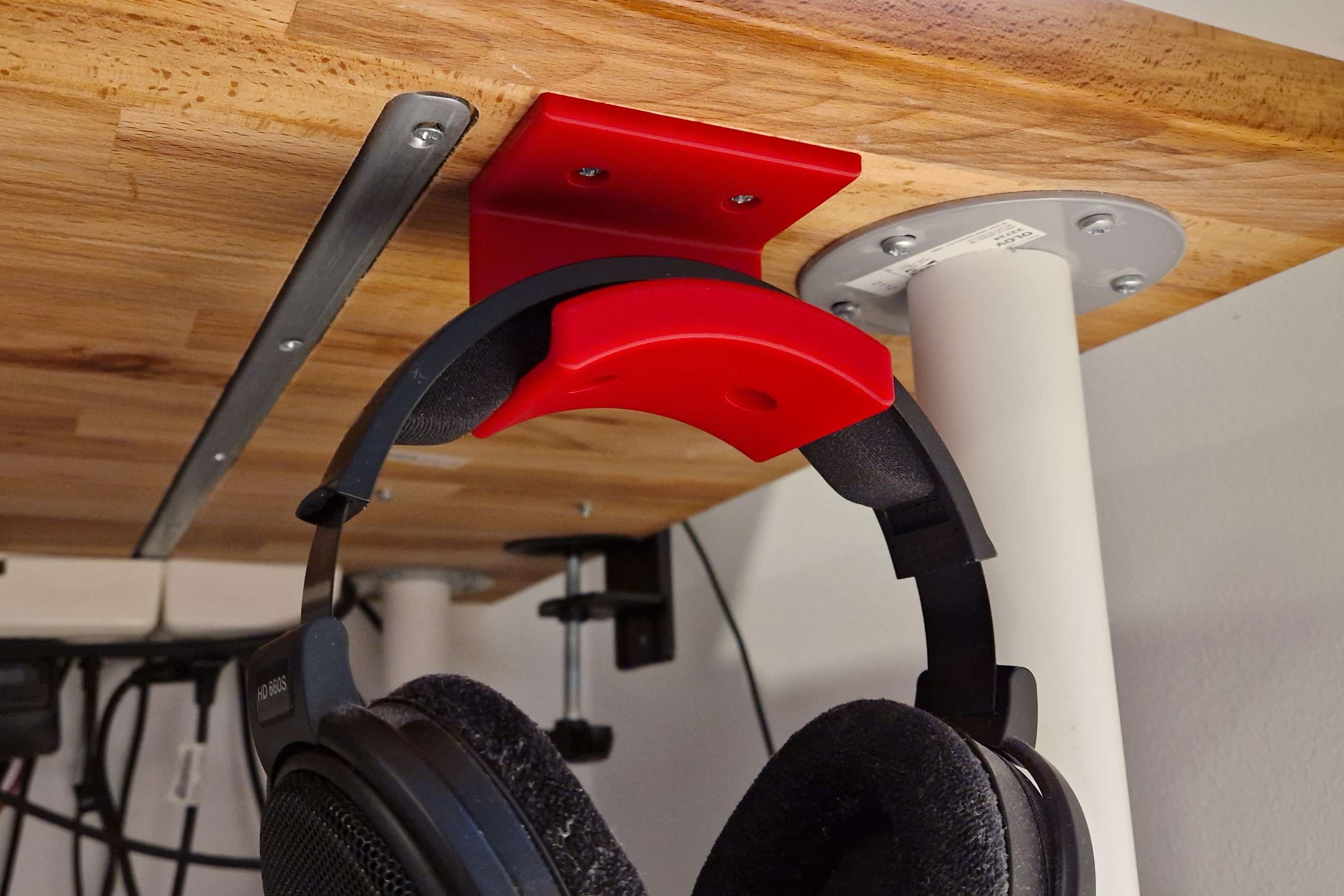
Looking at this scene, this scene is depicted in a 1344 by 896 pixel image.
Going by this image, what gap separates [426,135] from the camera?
0.44 m

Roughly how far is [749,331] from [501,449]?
1.83 ft

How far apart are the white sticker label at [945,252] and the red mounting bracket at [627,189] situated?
90mm

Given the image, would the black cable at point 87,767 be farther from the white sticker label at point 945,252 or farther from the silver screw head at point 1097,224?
the silver screw head at point 1097,224

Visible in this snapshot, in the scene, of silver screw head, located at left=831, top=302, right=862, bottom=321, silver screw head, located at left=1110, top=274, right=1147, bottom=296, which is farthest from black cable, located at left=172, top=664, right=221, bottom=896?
silver screw head, located at left=1110, top=274, right=1147, bottom=296

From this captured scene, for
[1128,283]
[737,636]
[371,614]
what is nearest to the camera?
[1128,283]

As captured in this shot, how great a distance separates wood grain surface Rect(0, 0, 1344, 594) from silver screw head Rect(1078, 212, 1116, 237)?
2cm

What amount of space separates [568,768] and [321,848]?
0.08 metres

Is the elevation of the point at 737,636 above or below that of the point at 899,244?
below

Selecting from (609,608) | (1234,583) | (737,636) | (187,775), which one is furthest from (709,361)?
(187,775)

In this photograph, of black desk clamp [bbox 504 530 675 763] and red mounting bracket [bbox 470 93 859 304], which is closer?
red mounting bracket [bbox 470 93 859 304]

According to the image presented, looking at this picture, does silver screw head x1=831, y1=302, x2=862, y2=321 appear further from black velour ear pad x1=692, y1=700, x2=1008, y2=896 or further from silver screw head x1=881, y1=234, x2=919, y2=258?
black velour ear pad x1=692, y1=700, x2=1008, y2=896

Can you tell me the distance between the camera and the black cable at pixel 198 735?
1444mm

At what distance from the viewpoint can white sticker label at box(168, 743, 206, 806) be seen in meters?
1.45

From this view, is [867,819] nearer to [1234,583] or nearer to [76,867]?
[1234,583]
